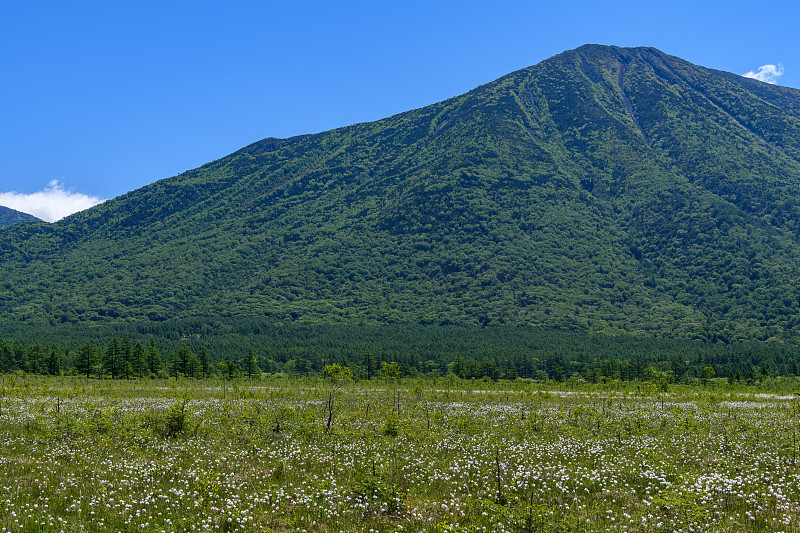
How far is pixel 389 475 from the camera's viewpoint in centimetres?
1705

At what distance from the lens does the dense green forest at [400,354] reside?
86.9m

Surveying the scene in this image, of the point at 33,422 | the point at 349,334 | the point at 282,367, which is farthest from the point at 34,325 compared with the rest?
the point at 33,422

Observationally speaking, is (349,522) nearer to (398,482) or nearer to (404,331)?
(398,482)

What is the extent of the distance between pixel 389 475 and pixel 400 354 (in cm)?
9920

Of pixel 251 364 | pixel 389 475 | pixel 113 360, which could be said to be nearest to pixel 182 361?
pixel 113 360

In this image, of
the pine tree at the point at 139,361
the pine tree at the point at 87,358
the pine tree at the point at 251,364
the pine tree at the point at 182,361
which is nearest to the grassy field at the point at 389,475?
the pine tree at the point at 139,361

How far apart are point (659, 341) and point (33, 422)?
14891 cm

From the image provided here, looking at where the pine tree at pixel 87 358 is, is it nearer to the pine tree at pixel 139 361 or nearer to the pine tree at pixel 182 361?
the pine tree at pixel 139 361

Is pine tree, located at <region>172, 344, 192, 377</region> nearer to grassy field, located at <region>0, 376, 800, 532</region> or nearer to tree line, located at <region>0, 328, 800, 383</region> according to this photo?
tree line, located at <region>0, 328, 800, 383</region>

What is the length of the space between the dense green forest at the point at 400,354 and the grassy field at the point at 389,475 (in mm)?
55769

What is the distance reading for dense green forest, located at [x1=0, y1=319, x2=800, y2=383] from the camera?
86875 millimetres

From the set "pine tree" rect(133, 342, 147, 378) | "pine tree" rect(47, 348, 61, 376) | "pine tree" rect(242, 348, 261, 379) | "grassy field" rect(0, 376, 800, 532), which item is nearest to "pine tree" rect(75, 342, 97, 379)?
"pine tree" rect(47, 348, 61, 376)

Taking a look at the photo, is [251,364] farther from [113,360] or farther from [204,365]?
[113,360]

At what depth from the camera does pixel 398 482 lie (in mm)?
16797
